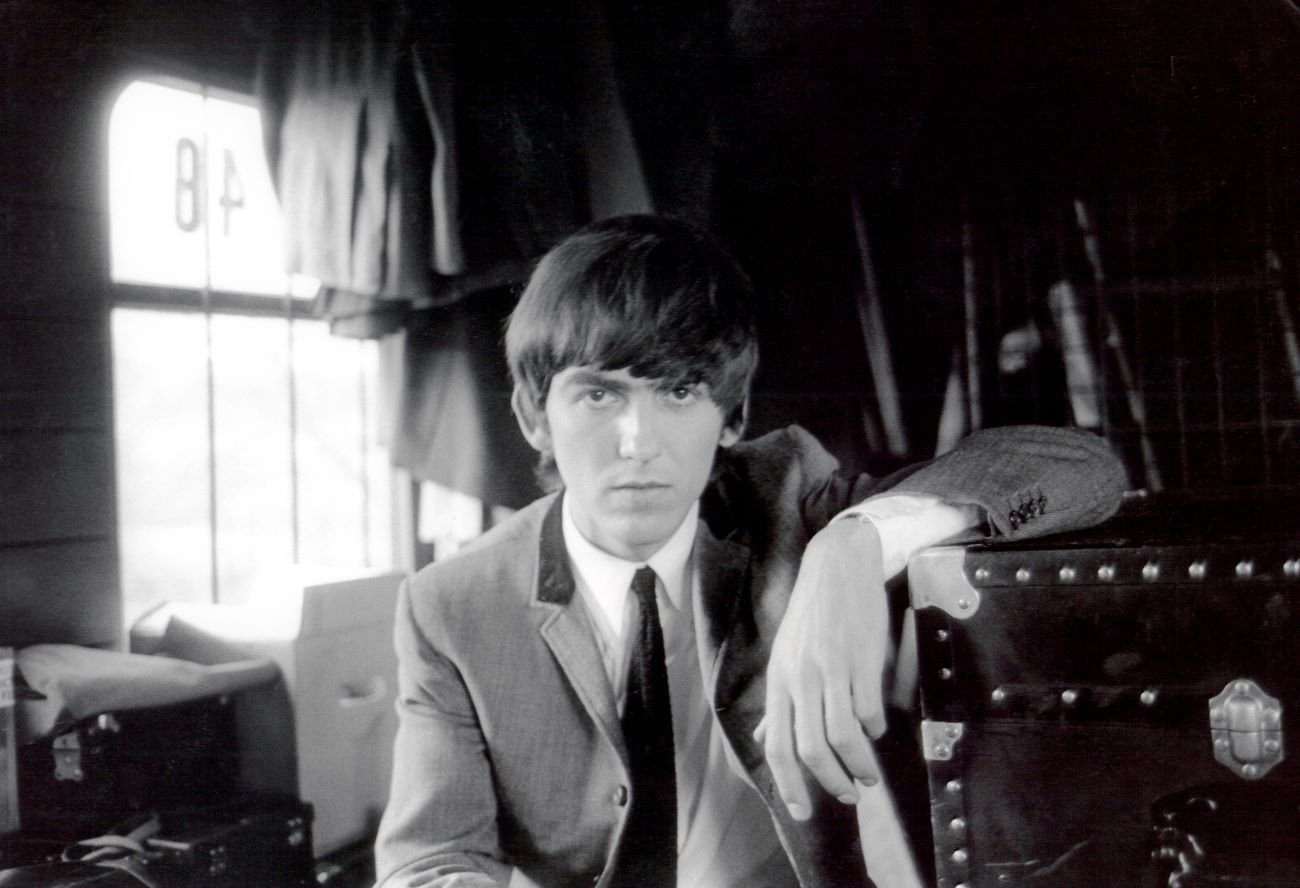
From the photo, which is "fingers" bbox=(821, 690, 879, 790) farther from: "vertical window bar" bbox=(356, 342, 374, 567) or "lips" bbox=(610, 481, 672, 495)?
"vertical window bar" bbox=(356, 342, 374, 567)

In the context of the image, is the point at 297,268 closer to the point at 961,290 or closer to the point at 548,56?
the point at 548,56

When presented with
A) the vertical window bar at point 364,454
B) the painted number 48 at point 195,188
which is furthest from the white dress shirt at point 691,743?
the painted number 48 at point 195,188

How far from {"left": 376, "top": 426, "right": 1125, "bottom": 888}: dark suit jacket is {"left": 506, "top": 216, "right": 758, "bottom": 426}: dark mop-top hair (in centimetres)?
14

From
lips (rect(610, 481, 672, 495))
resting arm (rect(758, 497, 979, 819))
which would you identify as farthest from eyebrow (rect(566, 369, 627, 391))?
resting arm (rect(758, 497, 979, 819))

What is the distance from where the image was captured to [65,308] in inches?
57.5

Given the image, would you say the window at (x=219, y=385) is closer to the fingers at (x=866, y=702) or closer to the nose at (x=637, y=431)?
the nose at (x=637, y=431)

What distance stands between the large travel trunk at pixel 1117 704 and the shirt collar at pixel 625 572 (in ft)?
1.17

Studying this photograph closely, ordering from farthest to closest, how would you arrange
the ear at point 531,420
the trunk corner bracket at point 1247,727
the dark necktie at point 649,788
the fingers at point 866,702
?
the ear at point 531,420, the dark necktie at point 649,788, the fingers at point 866,702, the trunk corner bracket at point 1247,727

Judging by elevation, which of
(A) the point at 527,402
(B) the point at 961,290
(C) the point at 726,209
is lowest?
(A) the point at 527,402

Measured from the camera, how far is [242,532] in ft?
4.96

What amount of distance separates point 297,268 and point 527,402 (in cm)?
46

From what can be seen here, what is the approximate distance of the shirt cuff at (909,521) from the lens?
3.51 feet

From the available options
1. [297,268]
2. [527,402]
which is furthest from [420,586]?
[297,268]

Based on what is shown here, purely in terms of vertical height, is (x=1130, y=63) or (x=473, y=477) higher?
(x=1130, y=63)
